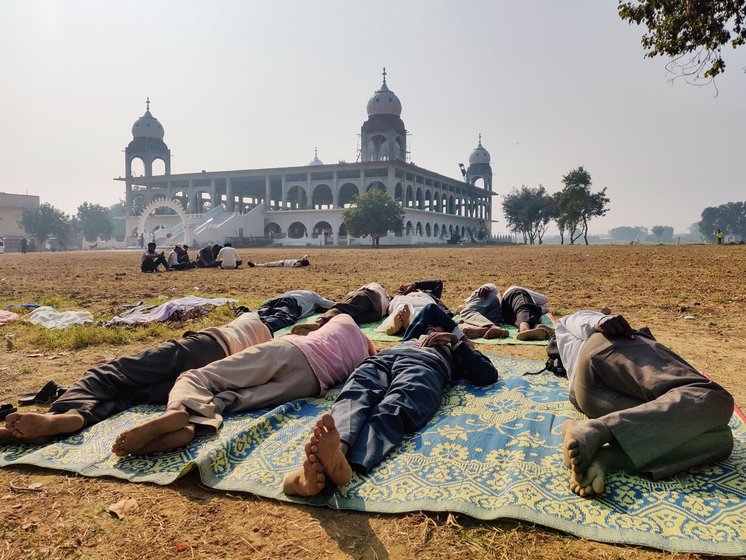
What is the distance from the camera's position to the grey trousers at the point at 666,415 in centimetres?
222

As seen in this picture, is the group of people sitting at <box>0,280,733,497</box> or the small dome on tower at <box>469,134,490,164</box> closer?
the group of people sitting at <box>0,280,733,497</box>

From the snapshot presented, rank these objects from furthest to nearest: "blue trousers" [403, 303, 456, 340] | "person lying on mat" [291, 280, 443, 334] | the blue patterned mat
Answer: "person lying on mat" [291, 280, 443, 334], "blue trousers" [403, 303, 456, 340], the blue patterned mat

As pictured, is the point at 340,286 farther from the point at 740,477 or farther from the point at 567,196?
the point at 567,196

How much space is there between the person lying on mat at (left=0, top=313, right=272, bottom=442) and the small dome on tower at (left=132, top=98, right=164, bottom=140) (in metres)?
58.8

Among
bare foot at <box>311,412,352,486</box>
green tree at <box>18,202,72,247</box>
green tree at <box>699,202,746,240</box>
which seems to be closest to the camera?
bare foot at <box>311,412,352,486</box>

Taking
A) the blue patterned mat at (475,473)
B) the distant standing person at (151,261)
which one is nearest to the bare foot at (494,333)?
the blue patterned mat at (475,473)

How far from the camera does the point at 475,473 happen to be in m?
2.29

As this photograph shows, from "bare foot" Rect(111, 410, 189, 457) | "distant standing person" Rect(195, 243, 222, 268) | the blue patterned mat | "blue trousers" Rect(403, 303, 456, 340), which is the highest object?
"distant standing person" Rect(195, 243, 222, 268)

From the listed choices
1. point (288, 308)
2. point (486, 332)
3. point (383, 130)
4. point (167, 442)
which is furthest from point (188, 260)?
point (383, 130)

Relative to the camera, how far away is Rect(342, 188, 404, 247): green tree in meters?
39.3

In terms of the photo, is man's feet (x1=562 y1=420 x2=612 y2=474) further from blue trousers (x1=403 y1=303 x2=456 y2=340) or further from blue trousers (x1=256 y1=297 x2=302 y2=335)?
blue trousers (x1=256 y1=297 x2=302 y2=335)

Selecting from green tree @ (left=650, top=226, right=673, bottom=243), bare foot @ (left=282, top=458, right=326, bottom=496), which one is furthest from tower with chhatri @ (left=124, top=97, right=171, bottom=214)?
green tree @ (left=650, top=226, right=673, bottom=243)

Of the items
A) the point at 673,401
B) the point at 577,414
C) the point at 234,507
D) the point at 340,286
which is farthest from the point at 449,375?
the point at 340,286

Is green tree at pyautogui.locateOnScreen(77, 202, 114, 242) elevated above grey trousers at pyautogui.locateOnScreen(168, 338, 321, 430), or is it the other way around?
green tree at pyautogui.locateOnScreen(77, 202, 114, 242)
